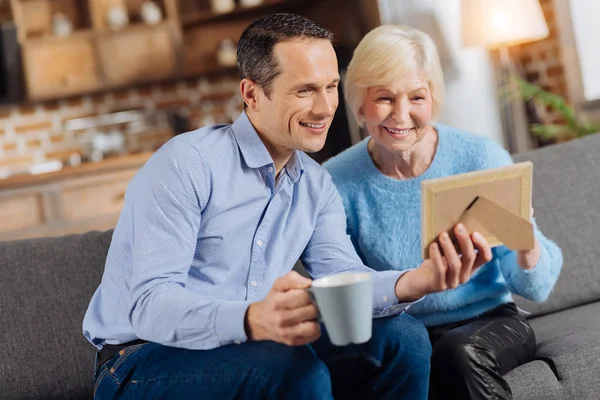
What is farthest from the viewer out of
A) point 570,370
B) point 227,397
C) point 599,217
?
point 599,217

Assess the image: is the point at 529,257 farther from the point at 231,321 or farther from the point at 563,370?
the point at 231,321

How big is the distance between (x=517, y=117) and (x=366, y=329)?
348 centimetres

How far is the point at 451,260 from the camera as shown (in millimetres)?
1416

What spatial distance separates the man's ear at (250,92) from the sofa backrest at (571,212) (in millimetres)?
967

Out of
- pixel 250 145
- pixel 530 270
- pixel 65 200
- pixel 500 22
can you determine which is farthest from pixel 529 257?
pixel 65 200

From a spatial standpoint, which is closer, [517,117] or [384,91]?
[384,91]

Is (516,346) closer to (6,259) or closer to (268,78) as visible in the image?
(268,78)

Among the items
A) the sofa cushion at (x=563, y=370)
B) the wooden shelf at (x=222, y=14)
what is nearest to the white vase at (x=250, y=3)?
the wooden shelf at (x=222, y=14)

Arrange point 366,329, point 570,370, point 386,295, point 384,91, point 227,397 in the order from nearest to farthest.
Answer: point 366,329 < point 227,397 < point 386,295 < point 570,370 < point 384,91

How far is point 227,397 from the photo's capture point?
1372mm

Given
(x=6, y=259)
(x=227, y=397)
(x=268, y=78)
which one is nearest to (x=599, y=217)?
(x=268, y=78)

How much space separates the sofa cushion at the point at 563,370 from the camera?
1819 millimetres

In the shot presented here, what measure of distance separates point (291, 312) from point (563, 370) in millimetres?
871

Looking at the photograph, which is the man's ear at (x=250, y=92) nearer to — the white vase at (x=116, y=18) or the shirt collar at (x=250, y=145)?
the shirt collar at (x=250, y=145)
